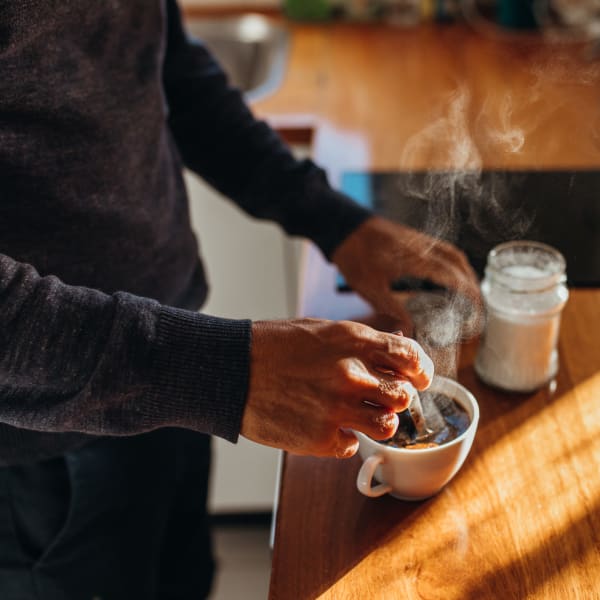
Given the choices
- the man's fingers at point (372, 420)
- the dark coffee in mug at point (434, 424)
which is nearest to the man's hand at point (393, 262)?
the dark coffee in mug at point (434, 424)

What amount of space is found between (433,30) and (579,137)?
851 millimetres

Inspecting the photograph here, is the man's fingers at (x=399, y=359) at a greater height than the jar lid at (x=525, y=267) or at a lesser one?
greater

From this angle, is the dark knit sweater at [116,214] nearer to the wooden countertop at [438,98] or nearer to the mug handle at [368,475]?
the mug handle at [368,475]

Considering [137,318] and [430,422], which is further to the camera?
[430,422]

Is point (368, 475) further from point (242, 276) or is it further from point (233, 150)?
point (242, 276)

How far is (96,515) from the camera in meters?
1.02

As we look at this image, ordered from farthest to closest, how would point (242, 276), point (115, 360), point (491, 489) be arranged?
point (242, 276), point (491, 489), point (115, 360)

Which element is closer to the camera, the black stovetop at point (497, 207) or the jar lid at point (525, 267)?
the jar lid at point (525, 267)

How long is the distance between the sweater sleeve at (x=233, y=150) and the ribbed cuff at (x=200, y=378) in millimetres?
394

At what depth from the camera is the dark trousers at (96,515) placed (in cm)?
98

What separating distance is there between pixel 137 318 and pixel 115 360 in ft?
0.14

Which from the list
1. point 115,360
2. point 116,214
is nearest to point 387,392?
point 115,360

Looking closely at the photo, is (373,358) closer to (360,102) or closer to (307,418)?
(307,418)

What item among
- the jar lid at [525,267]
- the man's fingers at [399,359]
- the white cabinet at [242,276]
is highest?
the man's fingers at [399,359]
